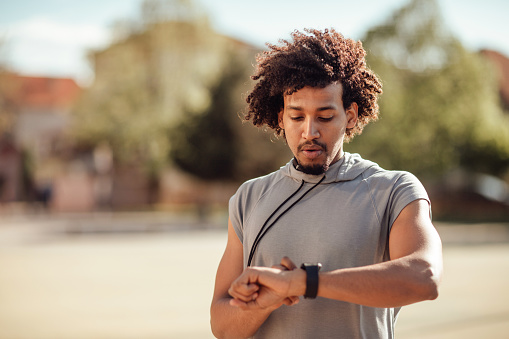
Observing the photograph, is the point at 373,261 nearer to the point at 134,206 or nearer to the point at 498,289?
the point at 498,289

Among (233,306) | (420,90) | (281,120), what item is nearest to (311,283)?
(233,306)

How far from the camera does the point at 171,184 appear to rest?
43.2 meters

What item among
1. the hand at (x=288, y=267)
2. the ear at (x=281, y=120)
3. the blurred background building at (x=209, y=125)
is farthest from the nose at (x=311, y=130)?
the blurred background building at (x=209, y=125)

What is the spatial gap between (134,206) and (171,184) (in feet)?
11.5

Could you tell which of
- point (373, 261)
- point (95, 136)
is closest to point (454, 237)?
point (373, 261)

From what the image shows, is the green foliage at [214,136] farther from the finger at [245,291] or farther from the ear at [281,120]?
the finger at [245,291]

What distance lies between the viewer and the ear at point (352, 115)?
2330 mm

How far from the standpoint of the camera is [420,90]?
2314cm

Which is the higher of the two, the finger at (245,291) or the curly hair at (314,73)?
the curly hair at (314,73)

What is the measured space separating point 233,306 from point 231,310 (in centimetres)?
2

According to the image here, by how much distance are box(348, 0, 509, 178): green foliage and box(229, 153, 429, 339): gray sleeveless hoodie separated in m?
20.9

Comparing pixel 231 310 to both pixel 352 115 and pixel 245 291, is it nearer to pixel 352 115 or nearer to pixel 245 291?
pixel 245 291

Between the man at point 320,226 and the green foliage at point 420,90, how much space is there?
20821 mm

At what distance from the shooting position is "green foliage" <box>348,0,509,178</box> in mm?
22984
